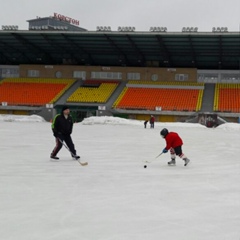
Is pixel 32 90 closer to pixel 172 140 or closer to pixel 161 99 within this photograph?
pixel 161 99

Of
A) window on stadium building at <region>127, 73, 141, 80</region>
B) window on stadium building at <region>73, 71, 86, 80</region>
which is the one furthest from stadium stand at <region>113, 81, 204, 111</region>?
window on stadium building at <region>73, 71, 86, 80</region>

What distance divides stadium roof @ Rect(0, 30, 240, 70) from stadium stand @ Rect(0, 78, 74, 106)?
13.6 feet

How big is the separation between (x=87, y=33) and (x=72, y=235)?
135 ft

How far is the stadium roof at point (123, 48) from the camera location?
43125 millimetres

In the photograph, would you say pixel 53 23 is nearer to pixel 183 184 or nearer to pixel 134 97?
pixel 134 97

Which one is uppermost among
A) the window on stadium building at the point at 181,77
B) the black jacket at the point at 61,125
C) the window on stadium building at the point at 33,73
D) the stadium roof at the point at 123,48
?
the stadium roof at the point at 123,48

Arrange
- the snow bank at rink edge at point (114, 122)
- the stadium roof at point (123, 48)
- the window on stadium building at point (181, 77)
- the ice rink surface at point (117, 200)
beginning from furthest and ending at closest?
the window on stadium building at point (181, 77) < the stadium roof at point (123, 48) < the snow bank at rink edge at point (114, 122) < the ice rink surface at point (117, 200)

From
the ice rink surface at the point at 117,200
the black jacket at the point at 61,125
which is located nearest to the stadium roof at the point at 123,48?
the black jacket at the point at 61,125

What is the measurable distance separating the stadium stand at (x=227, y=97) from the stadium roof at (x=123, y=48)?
3746 millimetres

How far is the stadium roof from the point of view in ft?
141

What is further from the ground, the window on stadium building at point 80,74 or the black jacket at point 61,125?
the window on stadium building at point 80,74

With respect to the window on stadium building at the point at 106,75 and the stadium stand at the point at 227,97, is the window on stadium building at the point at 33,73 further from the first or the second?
the stadium stand at the point at 227,97

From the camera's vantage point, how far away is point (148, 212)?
5660mm

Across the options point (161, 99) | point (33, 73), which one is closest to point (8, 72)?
point (33, 73)
